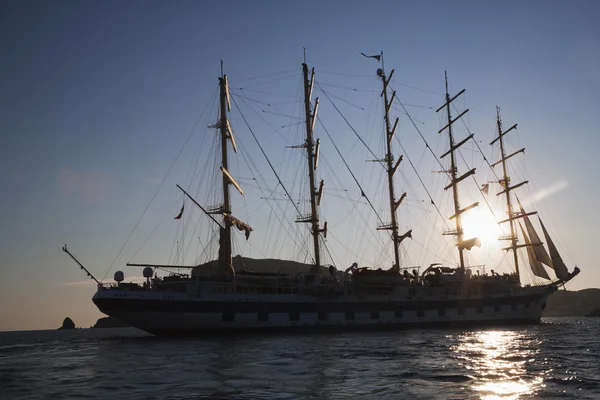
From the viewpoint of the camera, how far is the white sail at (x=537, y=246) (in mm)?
65875

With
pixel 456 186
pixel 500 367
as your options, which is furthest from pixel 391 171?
pixel 500 367

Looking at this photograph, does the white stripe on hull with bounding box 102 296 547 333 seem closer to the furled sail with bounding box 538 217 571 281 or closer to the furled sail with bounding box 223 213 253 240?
the furled sail with bounding box 538 217 571 281

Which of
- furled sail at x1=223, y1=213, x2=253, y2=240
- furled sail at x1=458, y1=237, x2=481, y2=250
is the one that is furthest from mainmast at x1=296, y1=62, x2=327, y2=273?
furled sail at x1=458, y1=237, x2=481, y2=250

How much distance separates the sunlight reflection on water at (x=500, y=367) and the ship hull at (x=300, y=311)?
705 inches

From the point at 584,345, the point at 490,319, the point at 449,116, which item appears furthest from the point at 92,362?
the point at 449,116

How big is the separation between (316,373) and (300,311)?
90.1 ft

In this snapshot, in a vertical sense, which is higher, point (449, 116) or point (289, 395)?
point (449, 116)

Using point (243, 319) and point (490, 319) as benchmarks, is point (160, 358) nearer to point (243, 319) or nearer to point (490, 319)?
point (243, 319)

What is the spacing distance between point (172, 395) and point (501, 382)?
456 inches

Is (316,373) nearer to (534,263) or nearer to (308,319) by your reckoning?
(308,319)

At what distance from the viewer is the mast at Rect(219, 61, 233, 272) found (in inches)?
1950

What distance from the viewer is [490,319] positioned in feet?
190

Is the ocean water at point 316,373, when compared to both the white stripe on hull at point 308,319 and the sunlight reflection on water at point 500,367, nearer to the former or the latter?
the sunlight reflection on water at point 500,367

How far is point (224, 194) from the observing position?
50.9 meters
